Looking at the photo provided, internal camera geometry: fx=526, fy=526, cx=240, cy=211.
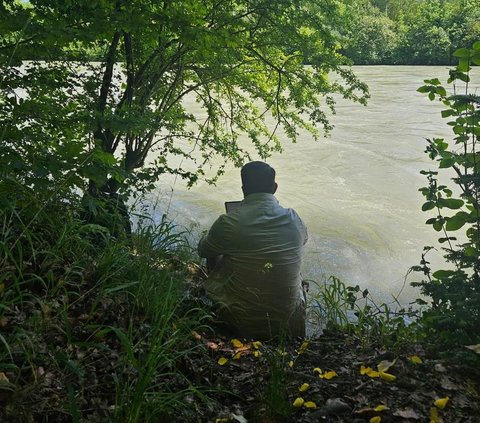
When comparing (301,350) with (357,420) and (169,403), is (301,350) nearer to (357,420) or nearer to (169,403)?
(357,420)

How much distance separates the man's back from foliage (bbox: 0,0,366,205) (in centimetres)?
82

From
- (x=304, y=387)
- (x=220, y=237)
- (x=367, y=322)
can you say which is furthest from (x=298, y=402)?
(x=367, y=322)

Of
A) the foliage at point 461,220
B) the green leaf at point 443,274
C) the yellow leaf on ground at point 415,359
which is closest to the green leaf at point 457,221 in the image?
the foliage at point 461,220

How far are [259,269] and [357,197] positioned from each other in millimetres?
6563

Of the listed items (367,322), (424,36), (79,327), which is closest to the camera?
(79,327)

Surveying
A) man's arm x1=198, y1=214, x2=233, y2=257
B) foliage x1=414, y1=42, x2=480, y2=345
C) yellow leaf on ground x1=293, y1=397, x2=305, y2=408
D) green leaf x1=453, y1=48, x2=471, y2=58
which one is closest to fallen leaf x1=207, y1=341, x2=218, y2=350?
man's arm x1=198, y1=214, x2=233, y2=257

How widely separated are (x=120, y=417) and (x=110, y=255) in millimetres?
1178

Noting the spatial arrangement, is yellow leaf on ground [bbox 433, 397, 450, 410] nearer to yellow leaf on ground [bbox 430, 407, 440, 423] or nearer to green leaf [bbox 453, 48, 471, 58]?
yellow leaf on ground [bbox 430, 407, 440, 423]

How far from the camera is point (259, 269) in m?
3.18

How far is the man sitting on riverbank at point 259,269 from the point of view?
3193 mm

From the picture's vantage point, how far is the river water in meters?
6.52

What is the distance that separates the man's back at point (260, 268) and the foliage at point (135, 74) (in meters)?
0.82

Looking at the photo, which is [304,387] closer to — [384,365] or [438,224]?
[384,365]

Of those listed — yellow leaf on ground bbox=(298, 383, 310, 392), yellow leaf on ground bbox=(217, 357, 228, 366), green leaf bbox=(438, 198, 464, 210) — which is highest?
green leaf bbox=(438, 198, 464, 210)
